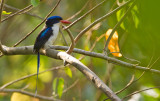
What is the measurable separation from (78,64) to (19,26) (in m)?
3.21

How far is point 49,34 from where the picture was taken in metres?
3.02

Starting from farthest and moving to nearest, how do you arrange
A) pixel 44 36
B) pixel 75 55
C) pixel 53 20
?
1. pixel 75 55
2. pixel 53 20
3. pixel 44 36

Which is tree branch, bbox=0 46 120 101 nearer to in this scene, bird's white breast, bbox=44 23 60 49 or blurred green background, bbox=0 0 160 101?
bird's white breast, bbox=44 23 60 49

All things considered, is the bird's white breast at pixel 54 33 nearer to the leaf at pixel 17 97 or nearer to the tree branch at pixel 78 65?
the tree branch at pixel 78 65

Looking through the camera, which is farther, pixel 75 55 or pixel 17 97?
pixel 75 55

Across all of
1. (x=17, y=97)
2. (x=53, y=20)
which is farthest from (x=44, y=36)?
(x=17, y=97)

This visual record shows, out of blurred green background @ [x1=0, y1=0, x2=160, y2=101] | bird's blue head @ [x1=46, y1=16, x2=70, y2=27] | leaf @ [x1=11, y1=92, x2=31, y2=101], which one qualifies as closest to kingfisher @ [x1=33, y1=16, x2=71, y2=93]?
bird's blue head @ [x1=46, y1=16, x2=70, y2=27]

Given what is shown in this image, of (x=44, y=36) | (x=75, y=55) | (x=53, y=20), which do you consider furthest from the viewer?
(x=75, y=55)

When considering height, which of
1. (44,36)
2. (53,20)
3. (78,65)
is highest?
(53,20)

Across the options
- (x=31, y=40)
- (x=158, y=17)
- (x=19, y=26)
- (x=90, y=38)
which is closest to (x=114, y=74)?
(x=90, y=38)

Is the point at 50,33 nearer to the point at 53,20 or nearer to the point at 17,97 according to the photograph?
the point at 53,20

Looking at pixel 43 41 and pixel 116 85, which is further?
pixel 116 85

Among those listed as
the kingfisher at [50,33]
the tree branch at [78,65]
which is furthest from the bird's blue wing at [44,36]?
the tree branch at [78,65]

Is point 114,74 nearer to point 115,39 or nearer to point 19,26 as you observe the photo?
point 19,26
